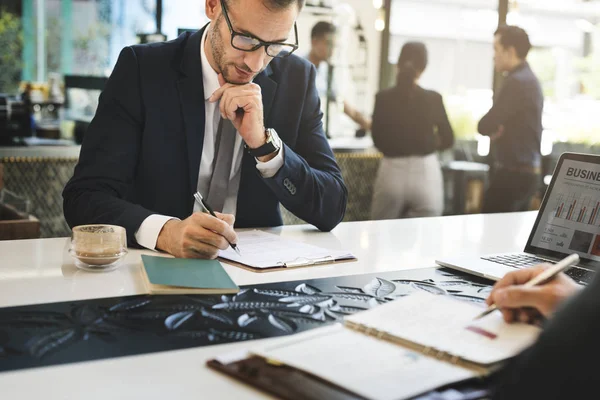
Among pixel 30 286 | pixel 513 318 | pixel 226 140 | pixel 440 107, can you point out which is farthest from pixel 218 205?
pixel 440 107

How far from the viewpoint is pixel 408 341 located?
99 cm

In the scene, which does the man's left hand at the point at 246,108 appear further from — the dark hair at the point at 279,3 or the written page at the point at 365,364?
the written page at the point at 365,364

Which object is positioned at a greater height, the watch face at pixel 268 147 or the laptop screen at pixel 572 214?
the watch face at pixel 268 147

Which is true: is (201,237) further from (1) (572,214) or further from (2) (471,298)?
(1) (572,214)

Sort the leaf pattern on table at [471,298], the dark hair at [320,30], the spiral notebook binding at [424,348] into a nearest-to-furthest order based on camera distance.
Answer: the spiral notebook binding at [424,348], the leaf pattern on table at [471,298], the dark hair at [320,30]

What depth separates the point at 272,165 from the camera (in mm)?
1868

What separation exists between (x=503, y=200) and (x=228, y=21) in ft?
10.5

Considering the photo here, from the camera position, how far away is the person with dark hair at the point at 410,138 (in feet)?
14.3

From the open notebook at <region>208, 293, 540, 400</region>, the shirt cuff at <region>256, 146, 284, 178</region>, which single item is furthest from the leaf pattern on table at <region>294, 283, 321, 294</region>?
the shirt cuff at <region>256, 146, 284, 178</region>

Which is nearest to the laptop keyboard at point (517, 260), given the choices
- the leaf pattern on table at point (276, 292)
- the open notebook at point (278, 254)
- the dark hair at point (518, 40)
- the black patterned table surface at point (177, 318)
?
the black patterned table surface at point (177, 318)

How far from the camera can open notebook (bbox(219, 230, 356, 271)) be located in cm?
153

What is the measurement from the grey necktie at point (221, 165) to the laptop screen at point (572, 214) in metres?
0.87

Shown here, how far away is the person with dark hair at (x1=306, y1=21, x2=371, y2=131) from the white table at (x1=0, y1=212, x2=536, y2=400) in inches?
→ 98.2

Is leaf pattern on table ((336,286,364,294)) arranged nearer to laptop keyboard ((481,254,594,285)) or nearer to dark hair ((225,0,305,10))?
laptop keyboard ((481,254,594,285))
